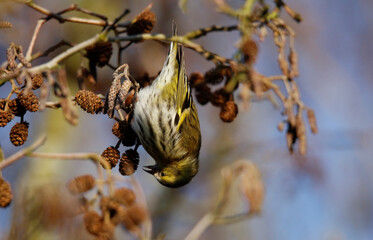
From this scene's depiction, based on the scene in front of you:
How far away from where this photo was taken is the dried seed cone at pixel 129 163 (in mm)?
1922

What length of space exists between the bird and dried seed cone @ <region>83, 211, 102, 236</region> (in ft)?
4.33

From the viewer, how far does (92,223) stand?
5.26ft

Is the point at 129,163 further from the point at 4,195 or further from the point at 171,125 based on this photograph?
the point at 171,125

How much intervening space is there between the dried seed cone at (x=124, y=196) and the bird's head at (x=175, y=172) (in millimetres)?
1475

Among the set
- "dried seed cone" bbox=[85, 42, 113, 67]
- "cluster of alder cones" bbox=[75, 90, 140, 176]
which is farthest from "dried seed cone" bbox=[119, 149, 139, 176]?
"dried seed cone" bbox=[85, 42, 113, 67]

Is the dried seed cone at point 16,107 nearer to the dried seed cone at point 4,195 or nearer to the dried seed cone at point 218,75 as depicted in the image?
the dried seed cone at point 4,195

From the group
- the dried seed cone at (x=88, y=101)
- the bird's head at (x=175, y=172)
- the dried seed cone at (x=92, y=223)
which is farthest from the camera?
the bird's head at (x=175, y=172)

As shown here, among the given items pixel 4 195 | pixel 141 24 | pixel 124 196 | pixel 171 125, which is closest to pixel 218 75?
pixel 141 24

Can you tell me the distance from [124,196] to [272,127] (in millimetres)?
4821

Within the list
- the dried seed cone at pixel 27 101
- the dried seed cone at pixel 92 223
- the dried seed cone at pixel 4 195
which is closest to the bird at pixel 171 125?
the dried seed cone at pixel 27 101

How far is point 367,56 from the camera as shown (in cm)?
606

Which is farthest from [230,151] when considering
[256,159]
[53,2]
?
[53,2]

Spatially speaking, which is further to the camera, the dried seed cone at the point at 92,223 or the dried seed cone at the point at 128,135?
the dried seed cone at the point at 128,135

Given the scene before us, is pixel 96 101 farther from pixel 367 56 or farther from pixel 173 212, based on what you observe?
pixel 367 56
